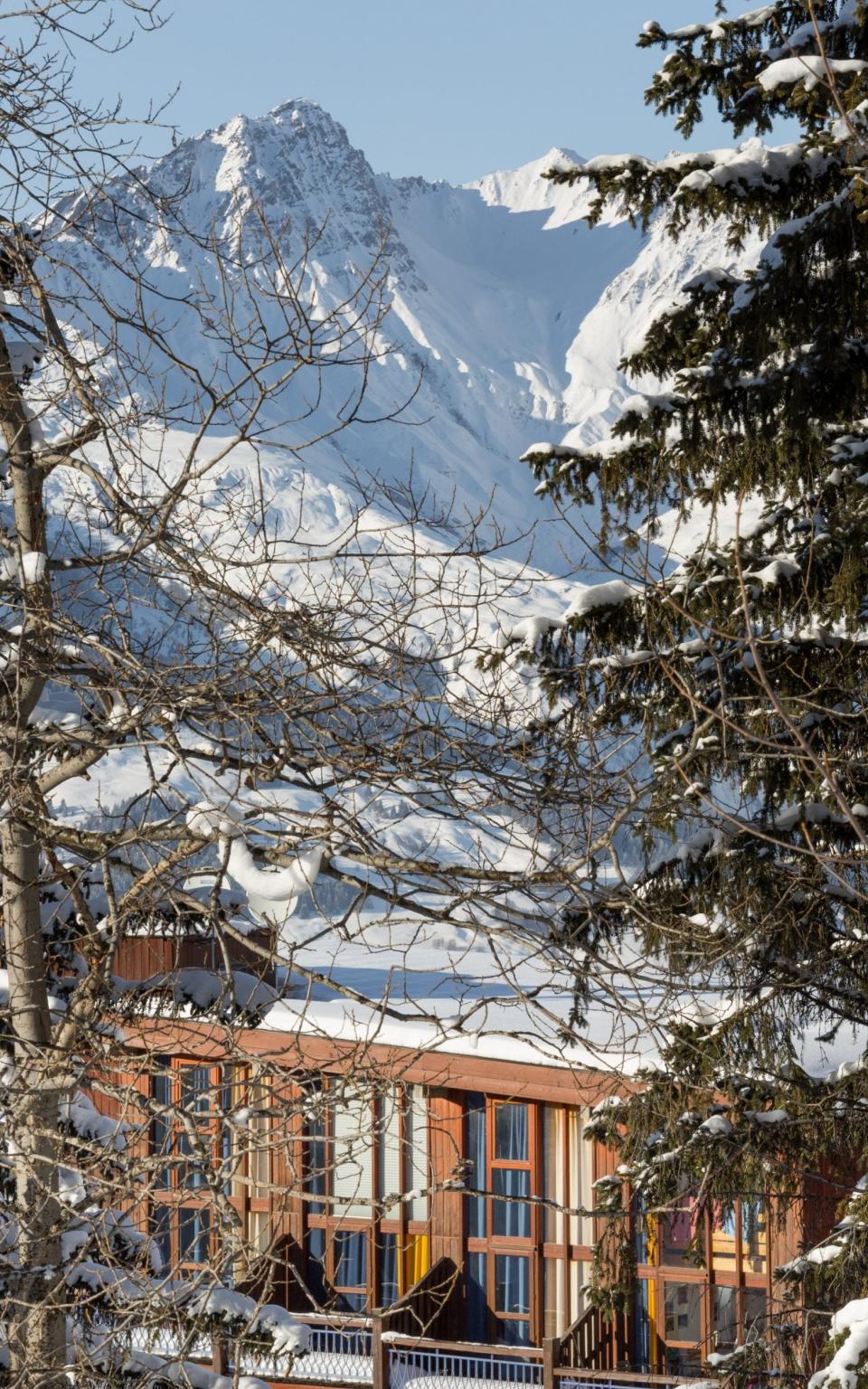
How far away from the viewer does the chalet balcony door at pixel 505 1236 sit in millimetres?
15539

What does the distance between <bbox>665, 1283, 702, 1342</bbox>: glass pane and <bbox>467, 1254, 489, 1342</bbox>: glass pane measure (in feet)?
7.16

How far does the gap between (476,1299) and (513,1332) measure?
0.50m

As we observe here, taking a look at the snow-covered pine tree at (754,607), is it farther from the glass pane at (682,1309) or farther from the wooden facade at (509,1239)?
the glass pane at (682,1309)

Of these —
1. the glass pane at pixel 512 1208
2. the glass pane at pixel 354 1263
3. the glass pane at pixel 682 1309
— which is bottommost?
the glass pane at pixel 682 1309

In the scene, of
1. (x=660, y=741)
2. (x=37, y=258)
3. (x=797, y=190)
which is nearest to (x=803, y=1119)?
(x=660, y=741)

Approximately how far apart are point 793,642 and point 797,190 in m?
2.08

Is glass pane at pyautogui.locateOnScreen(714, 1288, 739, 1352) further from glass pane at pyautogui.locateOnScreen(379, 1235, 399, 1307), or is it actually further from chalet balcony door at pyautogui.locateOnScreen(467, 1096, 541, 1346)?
glass pane at pyautogui.locateOnScreen(379, 1235, 399, 1307)

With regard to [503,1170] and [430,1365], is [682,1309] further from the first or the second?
[430,1365]

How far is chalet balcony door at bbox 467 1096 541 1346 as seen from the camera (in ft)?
51.0

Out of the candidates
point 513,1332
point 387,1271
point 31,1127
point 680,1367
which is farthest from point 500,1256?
point 31,1127

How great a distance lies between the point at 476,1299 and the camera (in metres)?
15.8

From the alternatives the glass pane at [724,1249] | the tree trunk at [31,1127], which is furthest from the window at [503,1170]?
the tree trunk at [31,1127]

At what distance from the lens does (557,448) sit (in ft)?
23.2

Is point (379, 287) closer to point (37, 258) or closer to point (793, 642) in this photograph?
point (37, 258)
